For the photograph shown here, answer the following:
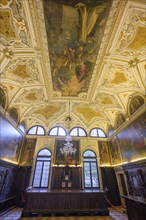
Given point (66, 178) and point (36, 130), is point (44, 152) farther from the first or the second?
point (66, 178)

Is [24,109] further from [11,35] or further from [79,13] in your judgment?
[79,13]

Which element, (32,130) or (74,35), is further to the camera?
(32,130)

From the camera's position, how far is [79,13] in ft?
13.8

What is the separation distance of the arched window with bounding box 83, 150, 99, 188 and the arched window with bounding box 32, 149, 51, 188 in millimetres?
3578

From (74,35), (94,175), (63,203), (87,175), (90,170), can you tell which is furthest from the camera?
(90,170)

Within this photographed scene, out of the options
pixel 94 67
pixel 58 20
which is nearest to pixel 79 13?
pixel 58 20

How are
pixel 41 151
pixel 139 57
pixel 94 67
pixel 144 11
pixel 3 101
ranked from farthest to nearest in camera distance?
pixel 41 151 < pixel 3 101 < pixel 94 67 < pixel 139 57 < pixel 144 11

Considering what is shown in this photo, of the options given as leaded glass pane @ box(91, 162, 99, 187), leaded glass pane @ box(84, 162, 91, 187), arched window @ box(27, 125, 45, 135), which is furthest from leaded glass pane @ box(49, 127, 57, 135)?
leaded glass pane @ box(91, 162, 99, 187)

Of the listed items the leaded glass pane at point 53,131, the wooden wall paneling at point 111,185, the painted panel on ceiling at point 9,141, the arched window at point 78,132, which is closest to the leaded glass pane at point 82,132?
the arched window at point 78,132

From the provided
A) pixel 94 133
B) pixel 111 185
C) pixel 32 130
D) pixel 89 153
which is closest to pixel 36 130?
pixel 32 130

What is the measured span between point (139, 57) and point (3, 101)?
27.9ft

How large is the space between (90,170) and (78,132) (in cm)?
397

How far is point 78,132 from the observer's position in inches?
498

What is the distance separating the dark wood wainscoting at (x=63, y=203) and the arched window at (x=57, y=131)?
5.94 meters
